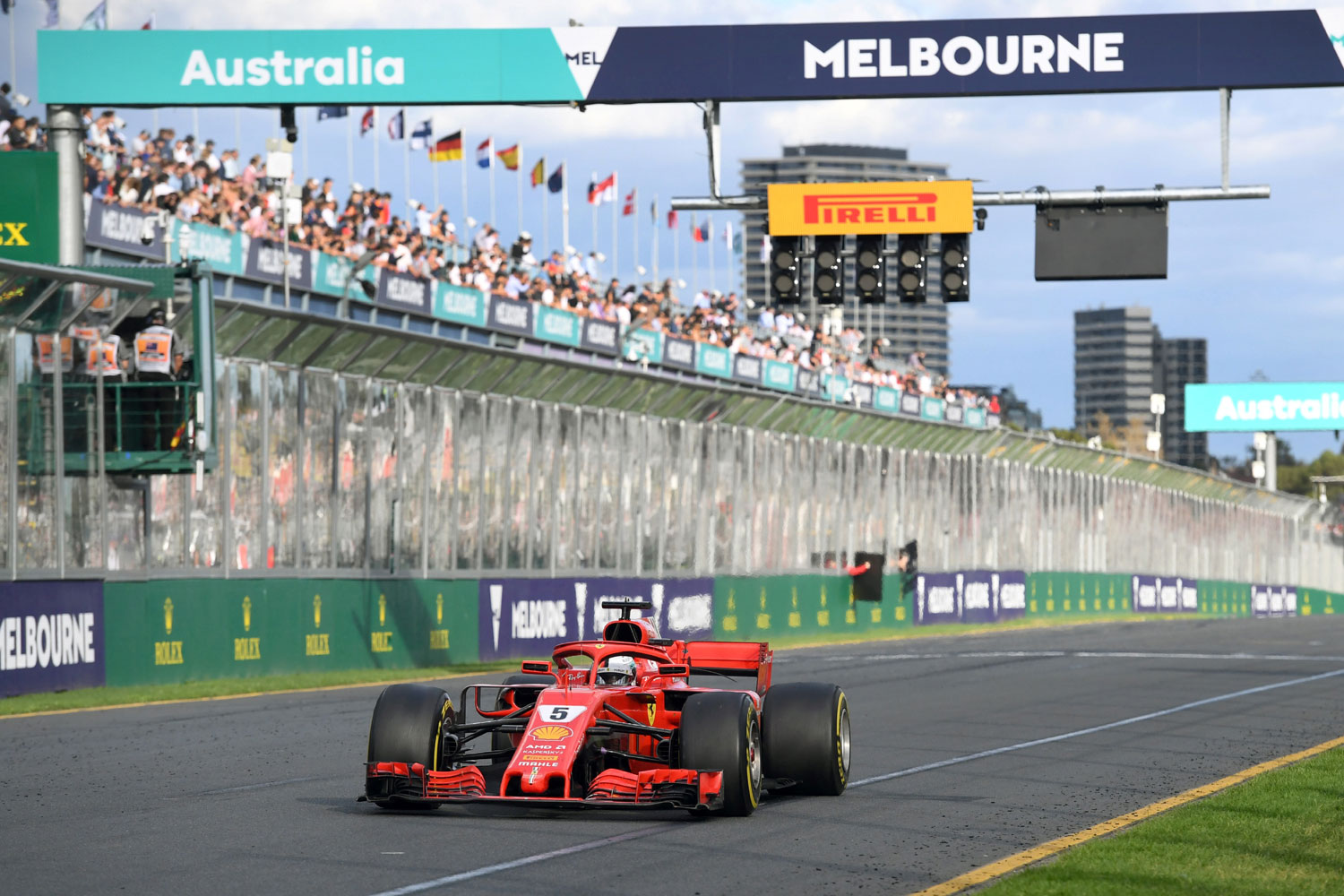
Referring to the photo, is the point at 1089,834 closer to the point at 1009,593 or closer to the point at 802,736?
the point at 802,736

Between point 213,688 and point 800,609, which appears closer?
point 213,688

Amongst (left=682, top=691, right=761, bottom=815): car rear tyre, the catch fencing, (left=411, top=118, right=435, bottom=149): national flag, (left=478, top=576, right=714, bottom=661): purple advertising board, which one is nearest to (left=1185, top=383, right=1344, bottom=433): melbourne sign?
the catch fencing

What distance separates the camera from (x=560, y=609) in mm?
30797

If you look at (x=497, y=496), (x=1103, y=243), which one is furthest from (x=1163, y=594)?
(x=1103, y=243)

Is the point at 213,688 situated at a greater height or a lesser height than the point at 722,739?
lesser

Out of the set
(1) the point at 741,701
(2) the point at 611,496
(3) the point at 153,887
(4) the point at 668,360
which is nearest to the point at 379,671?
(2) the point at 611,496

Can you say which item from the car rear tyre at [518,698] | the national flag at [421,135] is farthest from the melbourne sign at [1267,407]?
the car rear tyre at [518,698]

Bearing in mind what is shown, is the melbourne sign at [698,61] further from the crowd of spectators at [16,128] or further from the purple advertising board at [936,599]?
the purple advertising board at [936,599]

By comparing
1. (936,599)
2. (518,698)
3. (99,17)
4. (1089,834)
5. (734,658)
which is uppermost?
(99,17)

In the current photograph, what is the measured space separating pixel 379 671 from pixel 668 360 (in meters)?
22.1

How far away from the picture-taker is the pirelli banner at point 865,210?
22031 mm

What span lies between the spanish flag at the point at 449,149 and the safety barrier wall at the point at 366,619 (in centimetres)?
1222

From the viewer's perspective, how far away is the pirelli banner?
22031 millimetres

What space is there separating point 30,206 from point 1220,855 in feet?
54.2
